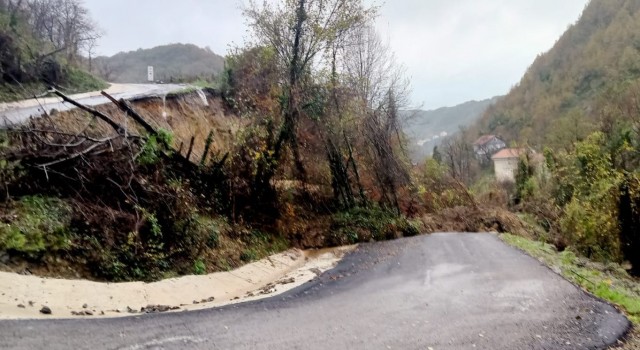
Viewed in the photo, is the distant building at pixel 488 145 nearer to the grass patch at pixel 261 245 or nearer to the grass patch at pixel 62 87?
the grass patch at pixel 62 87

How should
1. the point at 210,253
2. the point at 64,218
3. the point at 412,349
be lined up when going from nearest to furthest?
1. the point at 412,349
2. the point at 64,218
3. the point at 210,253

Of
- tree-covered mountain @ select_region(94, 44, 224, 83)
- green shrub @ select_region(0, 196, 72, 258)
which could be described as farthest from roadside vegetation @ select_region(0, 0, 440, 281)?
tree-covered mountain @ select_region(94, 44, 224, 83)

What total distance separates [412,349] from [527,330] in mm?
2368

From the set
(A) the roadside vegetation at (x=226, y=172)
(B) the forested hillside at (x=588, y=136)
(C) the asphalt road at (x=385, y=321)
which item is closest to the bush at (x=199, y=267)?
(A) the roadside vegetation at (x=226, y=172)

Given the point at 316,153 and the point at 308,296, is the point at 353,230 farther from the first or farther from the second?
the point at 308,296

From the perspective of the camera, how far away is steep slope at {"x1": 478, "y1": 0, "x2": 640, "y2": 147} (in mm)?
70812

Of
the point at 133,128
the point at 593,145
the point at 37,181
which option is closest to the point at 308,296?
the point at 37,181

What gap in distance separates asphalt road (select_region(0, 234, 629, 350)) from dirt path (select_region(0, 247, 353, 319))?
2.32 feet

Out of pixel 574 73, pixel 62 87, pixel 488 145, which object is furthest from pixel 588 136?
pixel 488 145

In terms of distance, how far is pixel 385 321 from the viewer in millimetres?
8242

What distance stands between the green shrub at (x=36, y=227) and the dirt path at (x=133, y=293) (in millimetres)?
759

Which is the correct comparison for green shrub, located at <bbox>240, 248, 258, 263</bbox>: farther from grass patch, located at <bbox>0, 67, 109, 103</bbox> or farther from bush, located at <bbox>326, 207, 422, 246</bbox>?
grass patch, located at <bbox>0, 67, 109, 103</bbox>

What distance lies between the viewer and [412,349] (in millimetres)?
6898

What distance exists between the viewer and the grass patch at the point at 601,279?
9.99 metres
